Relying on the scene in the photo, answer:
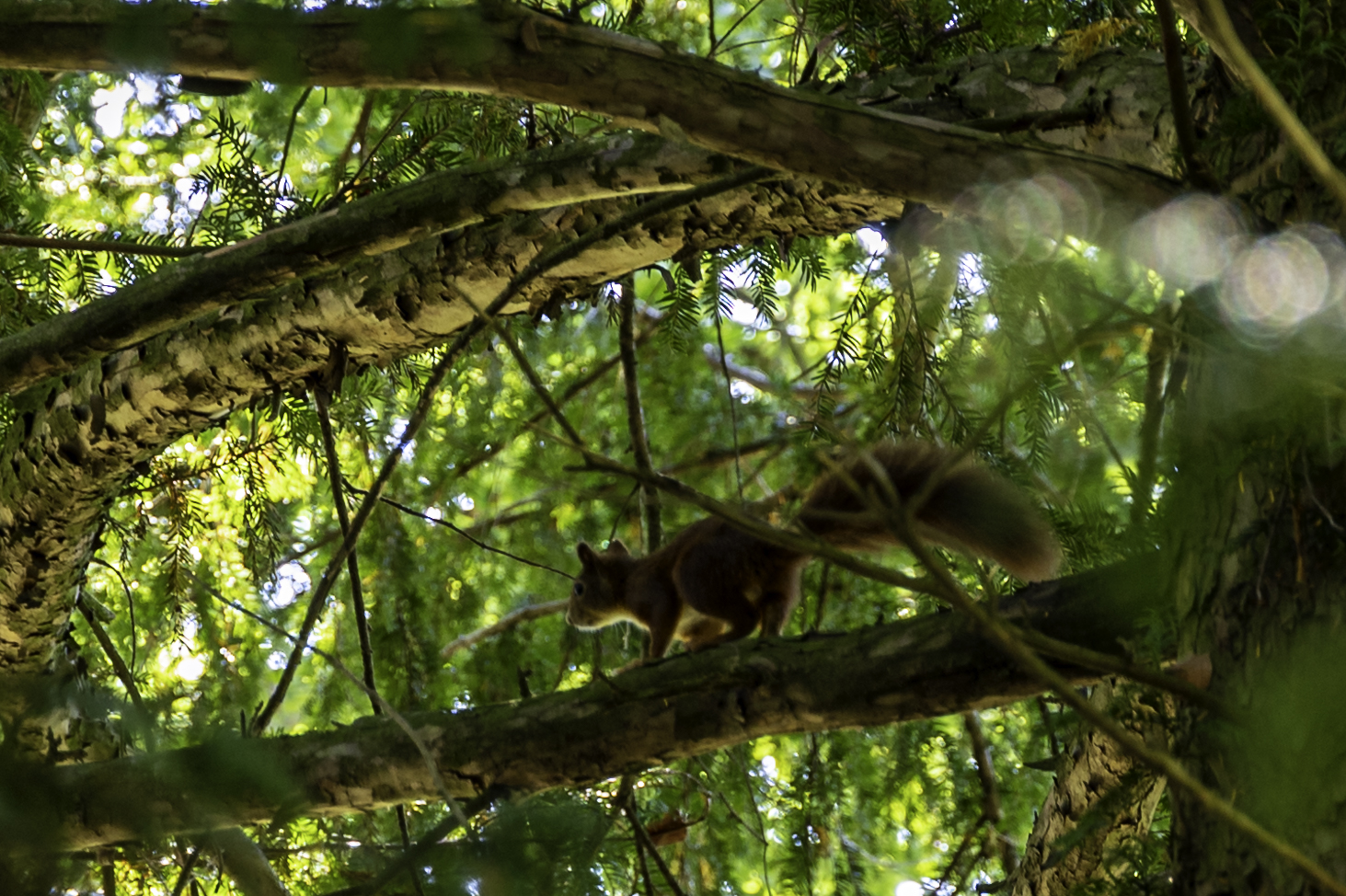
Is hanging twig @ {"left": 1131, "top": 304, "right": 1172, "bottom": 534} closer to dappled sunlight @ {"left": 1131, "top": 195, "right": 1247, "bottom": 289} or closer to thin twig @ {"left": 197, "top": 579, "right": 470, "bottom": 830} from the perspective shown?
dappled sunlight @ {"left": 1131, "top": 195, "right": 1247, "bottom": 289}

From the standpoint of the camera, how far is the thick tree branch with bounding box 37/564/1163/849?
1.52 m

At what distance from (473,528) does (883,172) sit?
319 centimetres

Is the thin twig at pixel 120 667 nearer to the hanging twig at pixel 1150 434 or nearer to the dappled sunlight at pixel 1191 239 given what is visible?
the hanging twig at pixel 1150 434

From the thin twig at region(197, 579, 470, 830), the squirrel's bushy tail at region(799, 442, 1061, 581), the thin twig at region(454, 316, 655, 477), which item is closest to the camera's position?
the thin twig at region(197, 579, 470, 830)

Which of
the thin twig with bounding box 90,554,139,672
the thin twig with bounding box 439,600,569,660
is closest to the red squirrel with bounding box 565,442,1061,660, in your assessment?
the thin twig with bounding box 439,600,569,660

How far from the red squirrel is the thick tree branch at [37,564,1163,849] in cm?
23

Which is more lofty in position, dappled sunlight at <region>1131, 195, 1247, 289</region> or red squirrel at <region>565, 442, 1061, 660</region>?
red squirrel at <region>565, 442, 1061, 660</region>

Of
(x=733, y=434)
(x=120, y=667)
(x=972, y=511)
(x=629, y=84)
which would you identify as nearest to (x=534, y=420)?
(x=733, y=434)

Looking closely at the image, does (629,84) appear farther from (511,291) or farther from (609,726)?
(609,726)

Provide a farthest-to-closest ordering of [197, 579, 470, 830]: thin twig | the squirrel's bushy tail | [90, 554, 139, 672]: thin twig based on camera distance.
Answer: [90, 554, 139, 672]: thin twig → the squirrel's bushy tail → [197, 579, 470, 830]: thin twig

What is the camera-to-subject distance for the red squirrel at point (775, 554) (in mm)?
2088

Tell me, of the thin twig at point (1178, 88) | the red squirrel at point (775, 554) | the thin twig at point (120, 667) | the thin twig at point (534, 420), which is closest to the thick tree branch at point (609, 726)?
the thin twig at point (120, 667)

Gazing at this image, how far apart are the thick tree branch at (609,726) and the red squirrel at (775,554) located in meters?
0.23

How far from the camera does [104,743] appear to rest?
3.20 metres
